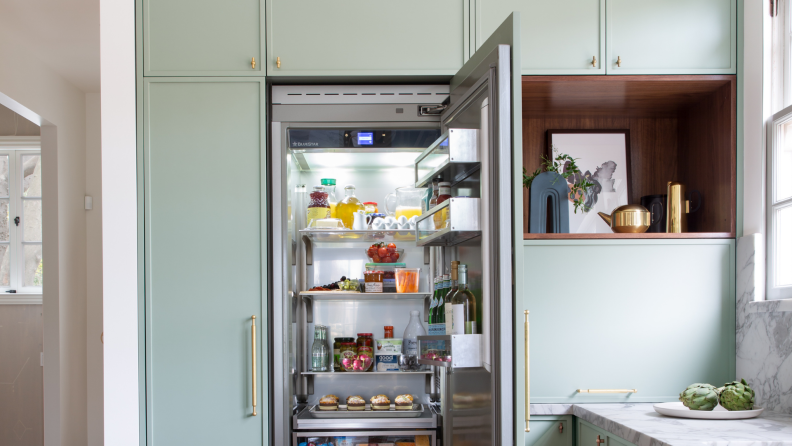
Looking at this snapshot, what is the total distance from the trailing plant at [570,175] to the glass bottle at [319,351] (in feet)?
3.81

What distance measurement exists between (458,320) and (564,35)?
129 centimetres

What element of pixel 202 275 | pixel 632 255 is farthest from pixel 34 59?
pixel 632 255

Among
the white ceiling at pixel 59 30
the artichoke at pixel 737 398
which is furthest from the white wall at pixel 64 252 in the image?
the artichoke at pixel 737 398

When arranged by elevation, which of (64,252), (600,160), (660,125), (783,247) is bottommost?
(64,252)

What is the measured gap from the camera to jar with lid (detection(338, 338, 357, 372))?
265 centimetres

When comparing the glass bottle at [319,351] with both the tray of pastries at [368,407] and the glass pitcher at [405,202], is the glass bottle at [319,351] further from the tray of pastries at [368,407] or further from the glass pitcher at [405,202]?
the glass pitcher at [405,202]

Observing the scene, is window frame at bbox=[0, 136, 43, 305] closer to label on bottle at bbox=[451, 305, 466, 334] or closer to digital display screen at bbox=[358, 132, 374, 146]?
digital display screen at bbox=[358, 132, 374, 146]

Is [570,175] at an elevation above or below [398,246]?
above

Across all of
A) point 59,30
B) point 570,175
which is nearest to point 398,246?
point 570,175

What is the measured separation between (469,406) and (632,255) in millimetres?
946

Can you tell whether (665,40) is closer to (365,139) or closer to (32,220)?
(365,139)

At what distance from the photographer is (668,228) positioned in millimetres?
2484

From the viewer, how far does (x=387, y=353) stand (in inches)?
104

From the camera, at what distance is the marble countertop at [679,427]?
159 centimetres
